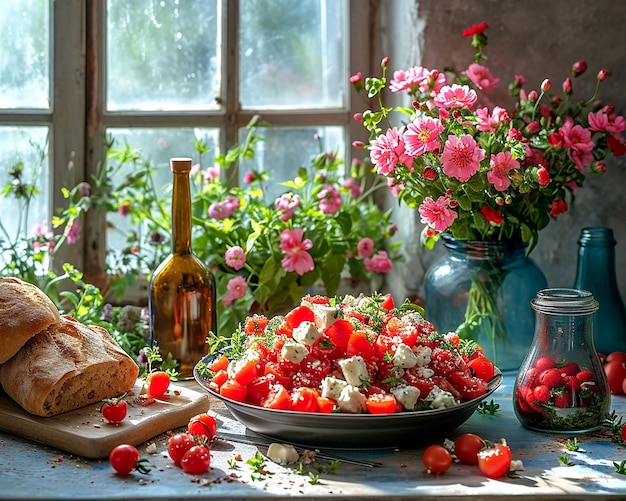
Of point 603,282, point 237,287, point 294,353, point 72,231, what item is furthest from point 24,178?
point 603,282

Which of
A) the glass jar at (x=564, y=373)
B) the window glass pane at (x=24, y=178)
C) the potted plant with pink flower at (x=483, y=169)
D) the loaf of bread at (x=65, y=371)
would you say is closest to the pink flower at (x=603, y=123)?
the potted plant with pink flower at (x=483, y=169)

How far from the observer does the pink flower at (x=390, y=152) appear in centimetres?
182

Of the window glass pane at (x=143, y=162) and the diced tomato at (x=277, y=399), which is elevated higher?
the window glass pane at (x=143, y=162)

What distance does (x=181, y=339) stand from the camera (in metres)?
1.97

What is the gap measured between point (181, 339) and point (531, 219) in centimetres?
71

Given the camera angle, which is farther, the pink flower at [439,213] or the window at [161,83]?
the window at [161,83]

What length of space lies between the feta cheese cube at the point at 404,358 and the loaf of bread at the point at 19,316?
0.60 meters

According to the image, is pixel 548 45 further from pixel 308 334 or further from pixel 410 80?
pixel 308 334

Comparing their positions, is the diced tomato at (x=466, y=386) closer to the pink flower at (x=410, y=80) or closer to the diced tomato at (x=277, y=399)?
the diced tomato at (x=277, y=399)

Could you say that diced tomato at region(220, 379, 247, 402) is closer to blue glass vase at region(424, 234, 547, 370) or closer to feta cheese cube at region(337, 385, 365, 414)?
feta cheese cube at region(337, 385, 365, 414)

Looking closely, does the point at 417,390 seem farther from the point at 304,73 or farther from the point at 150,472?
the point at 304,73

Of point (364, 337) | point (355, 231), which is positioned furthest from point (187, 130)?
point (364, 337)

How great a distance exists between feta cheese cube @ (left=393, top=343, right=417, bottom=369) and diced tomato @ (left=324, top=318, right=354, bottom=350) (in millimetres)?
83

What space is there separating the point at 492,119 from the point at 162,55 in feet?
3.08
